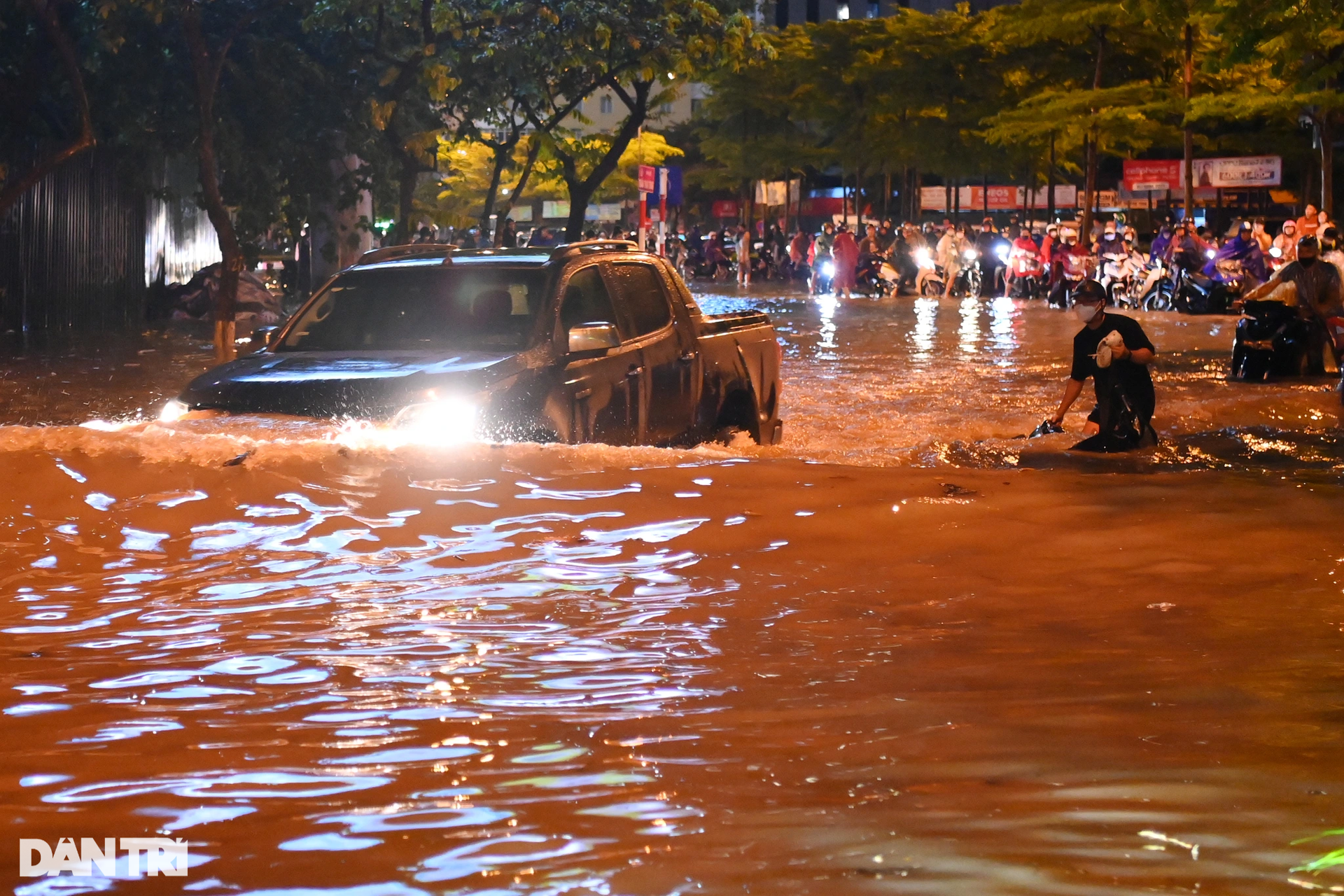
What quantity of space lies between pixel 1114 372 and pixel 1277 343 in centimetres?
750

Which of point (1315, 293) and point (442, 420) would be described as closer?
point (442, 420)

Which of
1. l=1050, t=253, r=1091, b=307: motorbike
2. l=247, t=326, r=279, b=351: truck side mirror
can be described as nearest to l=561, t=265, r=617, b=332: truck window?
l=247, t=326, r=279, b=351: truck side mirror

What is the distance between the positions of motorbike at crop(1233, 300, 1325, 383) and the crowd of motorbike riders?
0.03 ft

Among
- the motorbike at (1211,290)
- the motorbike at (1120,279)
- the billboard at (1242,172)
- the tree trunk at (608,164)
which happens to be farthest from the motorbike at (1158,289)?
the billboard at (1242,172)

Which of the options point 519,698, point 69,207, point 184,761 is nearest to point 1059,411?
point 519,698

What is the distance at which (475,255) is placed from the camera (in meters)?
9.28

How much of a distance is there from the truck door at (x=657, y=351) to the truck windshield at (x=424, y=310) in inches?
27.2

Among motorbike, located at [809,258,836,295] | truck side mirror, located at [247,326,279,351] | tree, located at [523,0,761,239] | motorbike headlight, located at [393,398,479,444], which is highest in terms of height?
tree, located at [523,0,761,239]

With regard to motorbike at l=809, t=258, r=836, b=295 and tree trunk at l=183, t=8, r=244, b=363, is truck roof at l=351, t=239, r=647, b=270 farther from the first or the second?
motorbike at l=809, t=258, r=836, b=295

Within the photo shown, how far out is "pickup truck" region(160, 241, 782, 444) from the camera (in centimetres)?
788

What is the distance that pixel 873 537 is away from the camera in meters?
7.31

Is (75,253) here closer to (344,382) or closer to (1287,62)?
(1287,62)

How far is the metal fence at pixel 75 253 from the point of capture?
24.3m

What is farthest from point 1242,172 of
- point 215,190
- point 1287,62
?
point 215,190
